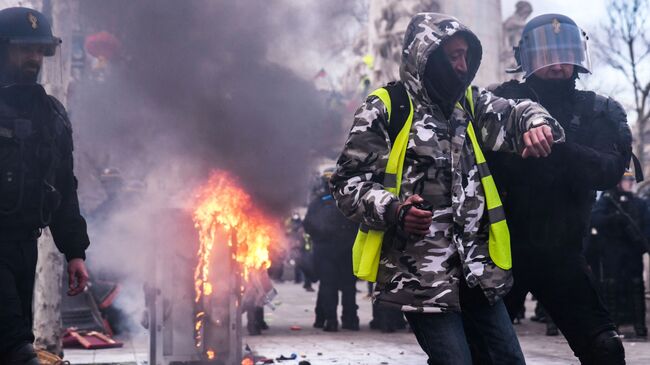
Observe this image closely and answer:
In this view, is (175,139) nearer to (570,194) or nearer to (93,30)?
(93,30)

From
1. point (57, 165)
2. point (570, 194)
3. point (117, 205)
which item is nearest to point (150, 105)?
point (117, 205)

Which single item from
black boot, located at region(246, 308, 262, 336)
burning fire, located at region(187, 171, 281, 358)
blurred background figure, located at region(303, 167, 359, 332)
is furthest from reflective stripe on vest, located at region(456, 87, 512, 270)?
blurred background figure, located at region(303, 167, 359, 332)

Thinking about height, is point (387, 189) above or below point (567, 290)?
above

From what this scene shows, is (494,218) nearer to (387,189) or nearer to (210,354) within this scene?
(387,189)

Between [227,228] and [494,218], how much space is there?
14.8 ft

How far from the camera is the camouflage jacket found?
12.2ft

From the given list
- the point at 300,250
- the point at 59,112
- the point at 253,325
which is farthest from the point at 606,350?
the point at 300,250

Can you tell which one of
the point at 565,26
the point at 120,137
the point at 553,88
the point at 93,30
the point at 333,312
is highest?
the point at 93,30

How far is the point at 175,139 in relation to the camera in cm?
1098

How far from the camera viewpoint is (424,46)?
12.9ft

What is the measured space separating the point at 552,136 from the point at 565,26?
3.58ft

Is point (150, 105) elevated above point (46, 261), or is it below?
above

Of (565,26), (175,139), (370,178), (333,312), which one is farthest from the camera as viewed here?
(333,312)

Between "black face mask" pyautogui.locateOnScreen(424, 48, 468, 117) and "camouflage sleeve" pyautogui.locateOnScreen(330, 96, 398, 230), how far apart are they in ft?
0.74
